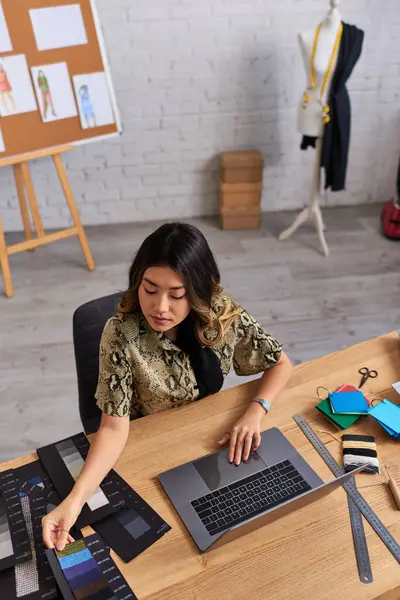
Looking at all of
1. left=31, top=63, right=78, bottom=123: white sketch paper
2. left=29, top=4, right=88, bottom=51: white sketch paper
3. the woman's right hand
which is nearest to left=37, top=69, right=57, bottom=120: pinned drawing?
left=31, top=63, right=78, bottom=123: white sketch paper

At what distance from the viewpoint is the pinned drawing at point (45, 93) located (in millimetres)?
3009

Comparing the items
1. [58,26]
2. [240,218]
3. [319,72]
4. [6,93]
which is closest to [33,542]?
[6,93]

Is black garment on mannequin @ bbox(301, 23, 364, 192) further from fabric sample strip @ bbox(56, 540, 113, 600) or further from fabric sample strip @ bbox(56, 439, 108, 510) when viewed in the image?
fabric sample strip @ bbox(56, 540, 113, 600)

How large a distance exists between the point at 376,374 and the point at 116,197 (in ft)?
8.52

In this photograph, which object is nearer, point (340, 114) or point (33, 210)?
point (340, 114)

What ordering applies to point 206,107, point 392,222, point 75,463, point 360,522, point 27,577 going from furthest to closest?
point 392,222 → point 206,107 → point 75,463 → point 360,522 → point 27,577

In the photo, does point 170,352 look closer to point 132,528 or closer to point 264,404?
point 264,404

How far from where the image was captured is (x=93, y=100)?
10.4ft

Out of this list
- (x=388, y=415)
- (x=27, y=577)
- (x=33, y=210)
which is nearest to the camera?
(x=27, y=577)

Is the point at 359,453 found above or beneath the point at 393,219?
above

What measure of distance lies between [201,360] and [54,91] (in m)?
2.12

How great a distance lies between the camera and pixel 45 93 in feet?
9.98

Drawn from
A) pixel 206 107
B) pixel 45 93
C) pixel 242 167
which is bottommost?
pixel 242 167

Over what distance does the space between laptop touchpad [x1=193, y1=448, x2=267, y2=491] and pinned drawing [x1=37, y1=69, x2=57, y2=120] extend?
2.30 meters
